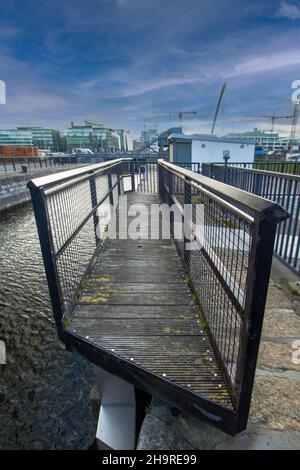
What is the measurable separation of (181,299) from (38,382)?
76.0 inches

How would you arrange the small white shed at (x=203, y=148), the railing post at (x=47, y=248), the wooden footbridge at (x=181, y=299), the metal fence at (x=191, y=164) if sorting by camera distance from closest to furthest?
1. the wooden footbridge at (x=181, y=299)
2. the railing post at (x=47, y=248)
3. the metal fence at (x=191, y=164)
4. the small white shed at (x=203, y=148)

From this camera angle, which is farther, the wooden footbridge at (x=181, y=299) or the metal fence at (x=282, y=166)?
the metal fence at (x=282, y=166)

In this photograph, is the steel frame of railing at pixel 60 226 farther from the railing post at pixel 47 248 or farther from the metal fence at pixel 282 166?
the metal fence at pixel 282 166

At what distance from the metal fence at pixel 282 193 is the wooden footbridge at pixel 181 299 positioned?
1353mm

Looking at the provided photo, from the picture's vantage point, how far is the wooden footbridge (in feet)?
4.36

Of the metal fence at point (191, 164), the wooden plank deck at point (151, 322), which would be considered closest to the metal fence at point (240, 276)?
the wooden plank deck at point (151, 322)

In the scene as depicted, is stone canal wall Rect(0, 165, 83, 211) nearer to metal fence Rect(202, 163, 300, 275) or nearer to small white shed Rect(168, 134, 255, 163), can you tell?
metal fence Rect(202, 163, 300, 275)

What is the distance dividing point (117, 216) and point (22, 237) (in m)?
3.54

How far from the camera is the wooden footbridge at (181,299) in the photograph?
1.33m

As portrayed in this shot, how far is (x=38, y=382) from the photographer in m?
2.91

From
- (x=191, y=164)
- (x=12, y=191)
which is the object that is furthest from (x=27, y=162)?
(x=191, y=164)

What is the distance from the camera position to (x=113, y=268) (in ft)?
11.9
